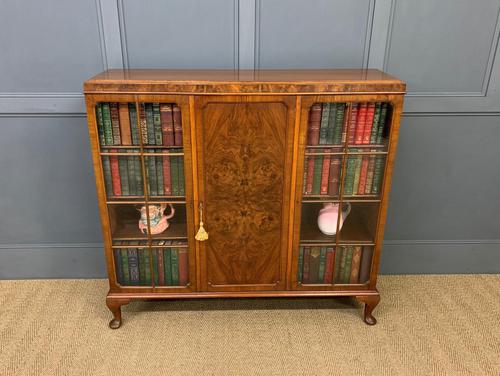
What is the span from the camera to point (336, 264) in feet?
6.24

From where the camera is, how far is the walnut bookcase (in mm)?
1595

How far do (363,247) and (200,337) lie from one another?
0.81 meters

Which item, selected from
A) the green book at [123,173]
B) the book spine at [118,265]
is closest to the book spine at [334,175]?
the green book at [123,173]

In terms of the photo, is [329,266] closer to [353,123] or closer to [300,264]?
[300,264]

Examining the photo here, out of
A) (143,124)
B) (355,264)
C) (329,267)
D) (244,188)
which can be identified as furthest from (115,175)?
(355,264)

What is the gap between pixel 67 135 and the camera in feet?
6.73

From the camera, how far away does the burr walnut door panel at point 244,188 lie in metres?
1.61

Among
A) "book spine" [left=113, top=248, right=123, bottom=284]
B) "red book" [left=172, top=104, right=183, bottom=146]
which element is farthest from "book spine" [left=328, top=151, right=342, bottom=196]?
"book spine" [left=113, top=248, right=123, bottom=284]

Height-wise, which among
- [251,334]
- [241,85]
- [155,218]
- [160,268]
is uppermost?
[241,85]

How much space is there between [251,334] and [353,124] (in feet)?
3.29

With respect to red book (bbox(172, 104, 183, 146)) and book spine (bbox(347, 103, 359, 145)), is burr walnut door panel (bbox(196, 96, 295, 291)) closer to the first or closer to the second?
red book (bbox(172, 104, 183, 146))

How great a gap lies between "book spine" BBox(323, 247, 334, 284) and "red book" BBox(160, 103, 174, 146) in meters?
0.81

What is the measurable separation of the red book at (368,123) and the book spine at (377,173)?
9 centimetres

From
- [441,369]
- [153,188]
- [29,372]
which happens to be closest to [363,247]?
[441,369]
